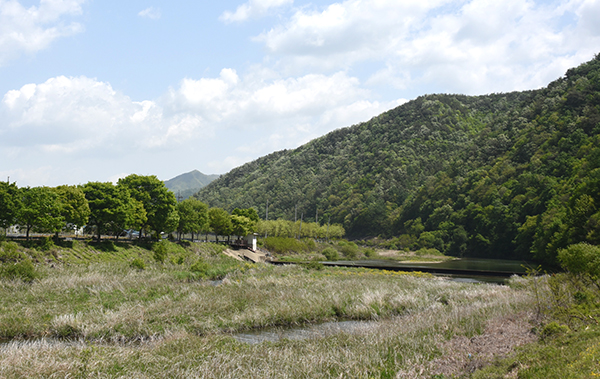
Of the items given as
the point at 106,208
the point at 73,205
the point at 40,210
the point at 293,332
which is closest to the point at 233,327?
the point at 293,332

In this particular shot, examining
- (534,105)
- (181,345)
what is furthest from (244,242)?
(534,105)

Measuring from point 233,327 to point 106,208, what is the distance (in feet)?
124

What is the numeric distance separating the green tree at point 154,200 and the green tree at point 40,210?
1893 cm

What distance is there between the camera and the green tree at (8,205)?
41.1m

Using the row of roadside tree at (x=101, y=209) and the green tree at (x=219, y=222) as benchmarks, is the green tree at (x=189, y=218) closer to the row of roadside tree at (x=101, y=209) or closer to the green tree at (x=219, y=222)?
the row of roadside tree at (x=101, y=209)

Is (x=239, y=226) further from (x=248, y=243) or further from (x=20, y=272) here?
(x=20, y=272)

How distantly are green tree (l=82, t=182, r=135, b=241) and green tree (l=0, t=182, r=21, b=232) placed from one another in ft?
32.5

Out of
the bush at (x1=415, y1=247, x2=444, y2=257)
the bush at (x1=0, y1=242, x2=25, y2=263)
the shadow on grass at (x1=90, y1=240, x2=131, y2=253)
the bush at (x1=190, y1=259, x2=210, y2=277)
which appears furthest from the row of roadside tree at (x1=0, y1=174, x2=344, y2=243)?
the bush at (x1=415, y1=247, x2=444, y2=257)

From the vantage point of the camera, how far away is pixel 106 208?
52.3 m

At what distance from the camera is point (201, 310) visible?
22.5 m

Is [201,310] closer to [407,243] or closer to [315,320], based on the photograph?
[315,320]

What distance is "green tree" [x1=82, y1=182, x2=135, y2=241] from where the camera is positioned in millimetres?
52375

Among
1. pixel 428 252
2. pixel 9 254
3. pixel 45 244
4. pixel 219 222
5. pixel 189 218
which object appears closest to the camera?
pixel 9 254

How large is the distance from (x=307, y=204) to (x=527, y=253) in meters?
118
